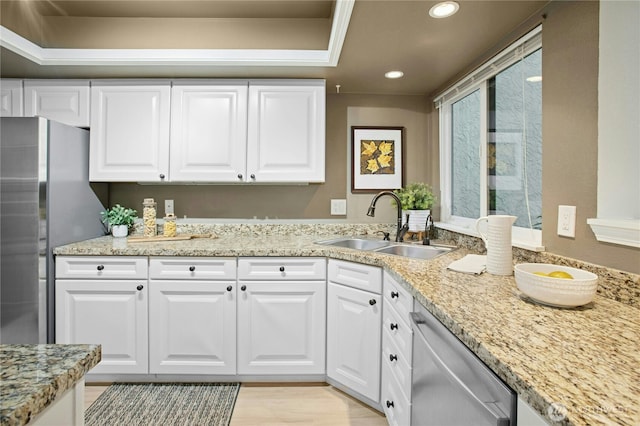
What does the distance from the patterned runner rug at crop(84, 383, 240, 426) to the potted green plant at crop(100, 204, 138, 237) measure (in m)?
1.04

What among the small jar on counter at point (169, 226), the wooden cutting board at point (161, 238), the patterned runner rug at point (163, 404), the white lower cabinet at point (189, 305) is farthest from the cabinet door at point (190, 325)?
the small jar on counter at point (169, 226)

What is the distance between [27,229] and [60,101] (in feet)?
3.25

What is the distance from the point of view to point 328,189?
9.07 ft

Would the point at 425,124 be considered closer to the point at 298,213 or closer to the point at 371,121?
the point at 371,121

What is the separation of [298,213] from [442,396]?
6.24 ft

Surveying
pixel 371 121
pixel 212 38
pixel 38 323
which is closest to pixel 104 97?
pixel 212 38

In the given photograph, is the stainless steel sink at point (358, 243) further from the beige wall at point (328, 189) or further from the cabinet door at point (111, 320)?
the cabinet door at point (111, 320)

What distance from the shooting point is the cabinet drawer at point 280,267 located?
2.04 m

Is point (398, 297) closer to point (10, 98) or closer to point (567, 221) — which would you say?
point (567, 221)

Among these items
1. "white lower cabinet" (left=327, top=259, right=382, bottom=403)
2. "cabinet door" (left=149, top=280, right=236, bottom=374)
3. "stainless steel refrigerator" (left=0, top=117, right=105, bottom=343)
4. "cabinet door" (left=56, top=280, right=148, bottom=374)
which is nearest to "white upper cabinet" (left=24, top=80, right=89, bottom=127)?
"stainless steel refrigerator" (left=0, top=117, right=105, bottom=343)

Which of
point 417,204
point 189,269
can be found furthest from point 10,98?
point 417,204

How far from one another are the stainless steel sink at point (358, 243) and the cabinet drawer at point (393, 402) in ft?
2.78

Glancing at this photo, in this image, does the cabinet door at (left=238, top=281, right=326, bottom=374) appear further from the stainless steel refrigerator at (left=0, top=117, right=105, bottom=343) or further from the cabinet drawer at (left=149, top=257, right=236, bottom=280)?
the stainless steel refrigerator at (left=0, top=117, right=105, bottom=343)

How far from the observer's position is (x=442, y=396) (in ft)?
3.26
